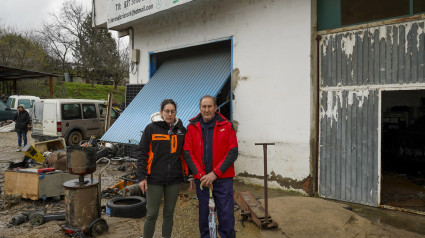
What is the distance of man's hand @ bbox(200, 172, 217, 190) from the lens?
3.22m

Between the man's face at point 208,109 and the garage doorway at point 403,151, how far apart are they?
13.6ft

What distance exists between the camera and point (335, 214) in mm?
4465

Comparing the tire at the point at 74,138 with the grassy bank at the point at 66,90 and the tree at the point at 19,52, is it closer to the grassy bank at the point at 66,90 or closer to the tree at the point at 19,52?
the grassy bank at the point at 66,90

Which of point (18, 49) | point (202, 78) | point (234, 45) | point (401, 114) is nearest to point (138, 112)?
point (202, 78)

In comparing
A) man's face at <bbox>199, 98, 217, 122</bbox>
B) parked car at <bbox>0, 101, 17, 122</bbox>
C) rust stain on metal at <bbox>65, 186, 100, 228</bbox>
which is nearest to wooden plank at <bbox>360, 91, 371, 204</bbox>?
man's face at <bbox>199, 98, 217, 122</bbox>

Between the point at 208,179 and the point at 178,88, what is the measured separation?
17.8 feet

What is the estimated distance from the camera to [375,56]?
5207 millimetres

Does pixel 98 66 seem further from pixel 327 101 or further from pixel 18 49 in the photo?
pixel 327 101

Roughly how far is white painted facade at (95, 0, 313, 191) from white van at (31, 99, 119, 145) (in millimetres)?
6578

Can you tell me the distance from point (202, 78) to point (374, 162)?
4.47 meters

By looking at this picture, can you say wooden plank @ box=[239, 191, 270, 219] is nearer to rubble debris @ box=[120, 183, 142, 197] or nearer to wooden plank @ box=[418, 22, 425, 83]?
rubble debris @ box=[120, 183, 142, 197]

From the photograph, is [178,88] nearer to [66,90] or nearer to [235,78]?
[235,78]

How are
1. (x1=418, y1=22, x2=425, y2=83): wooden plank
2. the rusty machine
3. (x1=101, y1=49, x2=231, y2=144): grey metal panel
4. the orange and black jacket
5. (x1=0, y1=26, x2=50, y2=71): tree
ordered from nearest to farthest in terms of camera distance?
the orange and black jacket < the rusty machine < (x1=418, y1=22, x2=425, y2=83): wooden plank < (x1=101, y1=49, x2=231, y2=144): grey metal panel < (x1=0, y1=26, x2=50, y2=71): tree

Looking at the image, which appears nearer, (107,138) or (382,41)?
(382,41)
